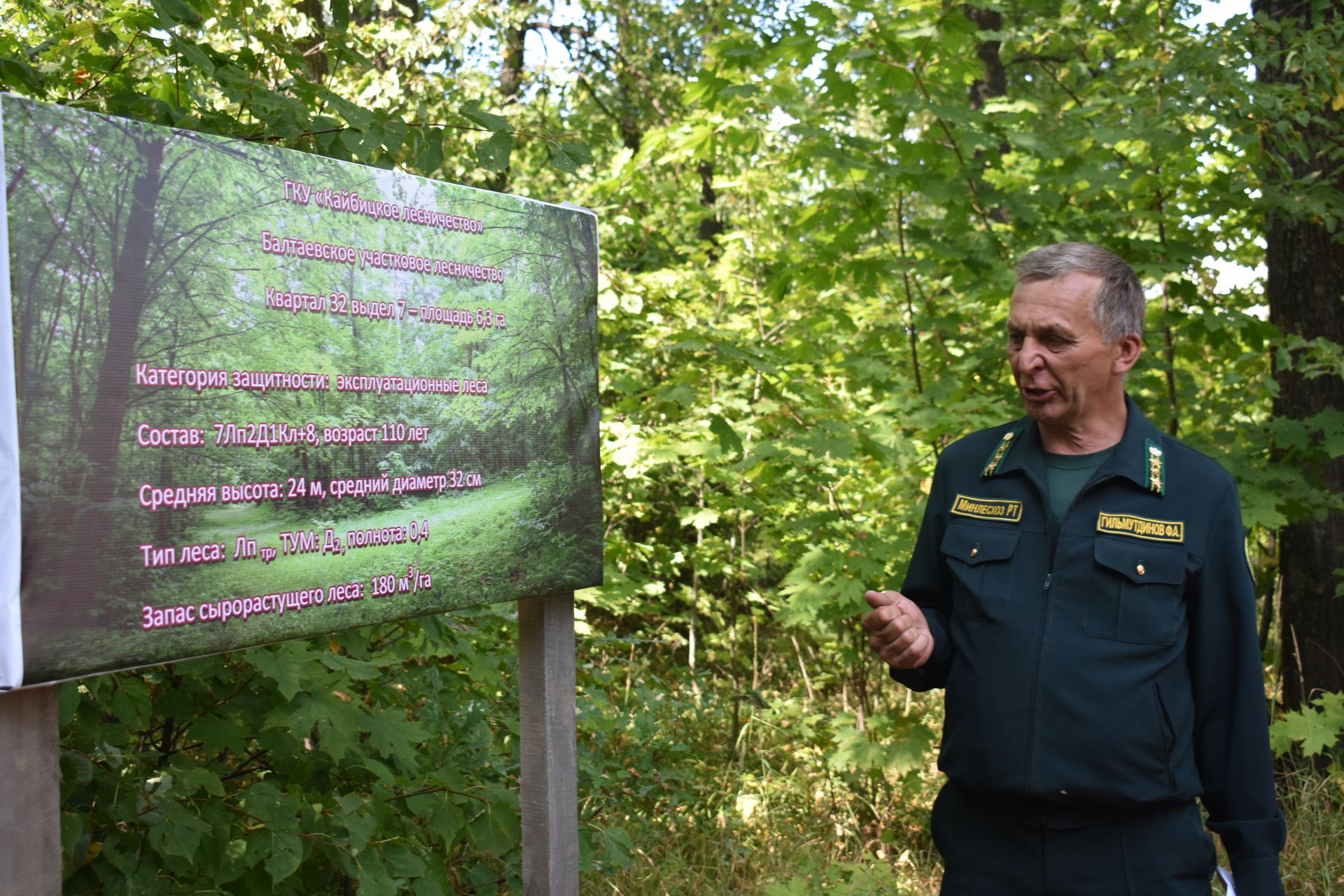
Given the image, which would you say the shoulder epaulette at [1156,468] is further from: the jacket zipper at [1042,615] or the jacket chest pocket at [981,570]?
the jacket chest pocket at [981,570]

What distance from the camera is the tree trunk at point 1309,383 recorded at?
16.2 feet

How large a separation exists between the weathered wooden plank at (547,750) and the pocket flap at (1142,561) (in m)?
1.15

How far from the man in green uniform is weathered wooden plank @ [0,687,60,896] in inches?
57.2

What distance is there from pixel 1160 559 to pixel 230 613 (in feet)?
5.75

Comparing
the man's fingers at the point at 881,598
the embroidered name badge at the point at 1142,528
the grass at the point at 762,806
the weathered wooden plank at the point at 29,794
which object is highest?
the embroidered name badge at the point at 1142,528

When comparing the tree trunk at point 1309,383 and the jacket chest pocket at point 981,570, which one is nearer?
the jacket chest pocket at point 981,570

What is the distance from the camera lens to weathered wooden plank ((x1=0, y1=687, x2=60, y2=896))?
1.54 meters

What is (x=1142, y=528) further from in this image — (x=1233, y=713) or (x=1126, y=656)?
(x=1233, y=713)

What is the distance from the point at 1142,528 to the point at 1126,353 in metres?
0.40

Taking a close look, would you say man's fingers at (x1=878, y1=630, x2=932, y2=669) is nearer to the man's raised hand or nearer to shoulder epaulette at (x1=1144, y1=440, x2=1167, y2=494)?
the man's raised hand

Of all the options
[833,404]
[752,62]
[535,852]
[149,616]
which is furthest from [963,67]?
[149,616]

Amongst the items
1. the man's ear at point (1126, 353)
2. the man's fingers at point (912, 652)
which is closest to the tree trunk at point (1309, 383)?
the man's ear at point (1126, 353)

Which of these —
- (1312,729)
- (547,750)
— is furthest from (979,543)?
(1312,729)

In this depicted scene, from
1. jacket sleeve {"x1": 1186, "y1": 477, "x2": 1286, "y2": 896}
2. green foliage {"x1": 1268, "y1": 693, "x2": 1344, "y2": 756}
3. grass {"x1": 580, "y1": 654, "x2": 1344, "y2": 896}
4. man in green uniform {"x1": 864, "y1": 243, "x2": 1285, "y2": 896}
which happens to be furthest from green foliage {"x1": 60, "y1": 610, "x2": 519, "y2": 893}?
green foliage {"x1": 1268, "y1": 693, "x2": 1344, "y2": 756}
